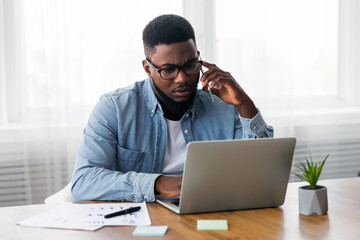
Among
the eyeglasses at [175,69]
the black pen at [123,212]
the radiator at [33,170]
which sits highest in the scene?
the eyeglasses at [175,69]

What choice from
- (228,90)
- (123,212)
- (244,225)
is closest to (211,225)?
(244,225)

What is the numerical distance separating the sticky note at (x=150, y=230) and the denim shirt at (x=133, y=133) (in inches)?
12.4

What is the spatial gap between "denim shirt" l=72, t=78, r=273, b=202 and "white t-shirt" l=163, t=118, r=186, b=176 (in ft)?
0.08

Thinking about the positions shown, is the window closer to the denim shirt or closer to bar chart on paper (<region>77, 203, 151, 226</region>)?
the denim shirt

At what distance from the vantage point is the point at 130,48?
307cm

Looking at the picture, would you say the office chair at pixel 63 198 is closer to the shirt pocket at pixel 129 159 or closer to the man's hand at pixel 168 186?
the shirt pocket at pixel 129 159

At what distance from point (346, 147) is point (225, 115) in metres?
1.89

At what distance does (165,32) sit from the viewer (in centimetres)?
191

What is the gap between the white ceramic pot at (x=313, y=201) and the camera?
1.44 metres

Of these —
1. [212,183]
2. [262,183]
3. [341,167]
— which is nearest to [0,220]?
[212,183]

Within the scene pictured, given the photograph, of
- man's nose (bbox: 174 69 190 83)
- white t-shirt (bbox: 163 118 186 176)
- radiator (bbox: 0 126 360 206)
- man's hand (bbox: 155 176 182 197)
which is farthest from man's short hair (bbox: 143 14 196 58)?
radiator (bbox: 0 126 360 206)

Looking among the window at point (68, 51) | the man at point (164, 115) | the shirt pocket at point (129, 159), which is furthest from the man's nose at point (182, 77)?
the window at point (68, 51)

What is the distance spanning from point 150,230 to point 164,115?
2.49ft

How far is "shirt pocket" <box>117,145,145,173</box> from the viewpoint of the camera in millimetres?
1890
